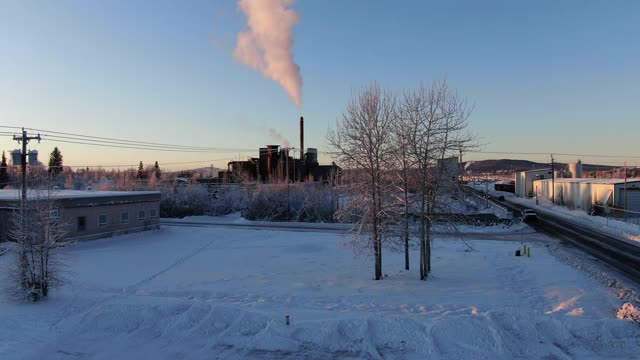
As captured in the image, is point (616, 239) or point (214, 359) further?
point (616, 239)

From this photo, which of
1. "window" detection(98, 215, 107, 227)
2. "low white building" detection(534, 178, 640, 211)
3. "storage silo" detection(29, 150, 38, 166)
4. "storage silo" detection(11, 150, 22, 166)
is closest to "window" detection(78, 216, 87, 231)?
"window" detection(98, 215, 107, 227)

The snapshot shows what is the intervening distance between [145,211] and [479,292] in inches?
1190

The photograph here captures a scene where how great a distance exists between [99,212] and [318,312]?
1012 inches

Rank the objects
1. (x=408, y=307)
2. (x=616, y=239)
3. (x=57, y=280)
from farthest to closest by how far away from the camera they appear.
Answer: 1. (x=616, y=239)
2. (x=57, y=280)
3. (x=408, y=307)

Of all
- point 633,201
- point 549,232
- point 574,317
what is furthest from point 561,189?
point 574,317

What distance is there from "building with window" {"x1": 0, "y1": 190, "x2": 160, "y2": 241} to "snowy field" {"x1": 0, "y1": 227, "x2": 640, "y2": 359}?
6.44 m

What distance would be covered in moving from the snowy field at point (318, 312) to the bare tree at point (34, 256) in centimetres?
56

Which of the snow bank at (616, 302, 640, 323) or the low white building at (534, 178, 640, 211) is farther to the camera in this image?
the low white building at (534, 178, 640, 211)

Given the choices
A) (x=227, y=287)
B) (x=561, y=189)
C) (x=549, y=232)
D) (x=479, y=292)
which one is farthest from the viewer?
(x=561, y=189)

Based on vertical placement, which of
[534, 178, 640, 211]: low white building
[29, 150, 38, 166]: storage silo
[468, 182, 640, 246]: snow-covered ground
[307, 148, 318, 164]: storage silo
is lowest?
[468, 182, 640, 246]: snow-covered ground

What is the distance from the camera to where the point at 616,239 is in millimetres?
31734

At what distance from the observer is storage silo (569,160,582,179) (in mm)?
79875

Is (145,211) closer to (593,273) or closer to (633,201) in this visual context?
Answer: (593,273)

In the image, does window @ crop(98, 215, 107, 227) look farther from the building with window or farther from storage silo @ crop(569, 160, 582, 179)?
storage silo @ crop(569, 160, 582, 179)
